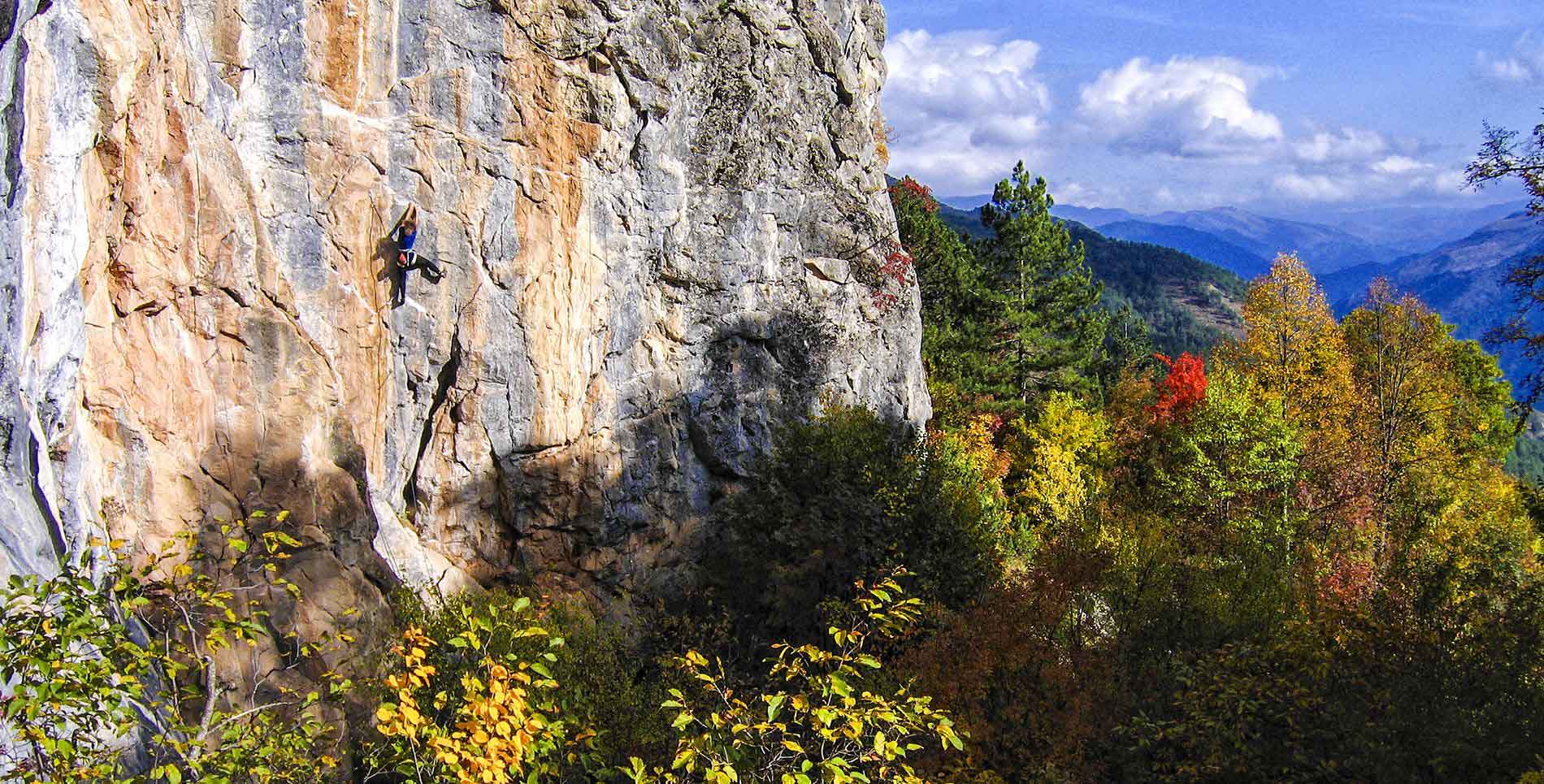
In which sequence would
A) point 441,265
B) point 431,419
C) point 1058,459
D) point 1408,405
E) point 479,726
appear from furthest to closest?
point 1408,405, point 1058,459, point 431,419, point 441,265, point 479,726

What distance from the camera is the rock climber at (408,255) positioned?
18.5 meters

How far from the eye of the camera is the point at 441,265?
1989 centimetres

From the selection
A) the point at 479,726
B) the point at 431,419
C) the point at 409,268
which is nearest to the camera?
the point at 479,726

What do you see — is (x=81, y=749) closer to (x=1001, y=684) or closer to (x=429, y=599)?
(x=1001, y=684)

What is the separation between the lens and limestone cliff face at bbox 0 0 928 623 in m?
12.6

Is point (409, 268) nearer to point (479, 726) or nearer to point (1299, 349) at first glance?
point (479, 726)

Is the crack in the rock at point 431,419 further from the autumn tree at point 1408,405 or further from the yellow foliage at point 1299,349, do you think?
the yellow foliage at point 1299,349

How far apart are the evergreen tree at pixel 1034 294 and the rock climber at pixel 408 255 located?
23.6 metres

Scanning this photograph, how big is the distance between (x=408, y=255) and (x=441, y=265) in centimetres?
102

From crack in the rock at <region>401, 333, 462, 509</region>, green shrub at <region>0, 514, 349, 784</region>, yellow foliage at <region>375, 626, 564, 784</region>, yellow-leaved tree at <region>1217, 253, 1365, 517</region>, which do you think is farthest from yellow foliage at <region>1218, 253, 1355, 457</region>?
green shrub at <region>0, 514, 349, 784</region>

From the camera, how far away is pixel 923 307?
121 feet

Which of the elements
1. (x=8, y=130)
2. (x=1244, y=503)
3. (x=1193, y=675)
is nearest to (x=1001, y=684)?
(x=1193, y=675)

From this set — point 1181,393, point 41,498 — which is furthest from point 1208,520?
point 41,498

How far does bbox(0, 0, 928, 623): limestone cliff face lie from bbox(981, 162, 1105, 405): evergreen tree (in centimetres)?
915
